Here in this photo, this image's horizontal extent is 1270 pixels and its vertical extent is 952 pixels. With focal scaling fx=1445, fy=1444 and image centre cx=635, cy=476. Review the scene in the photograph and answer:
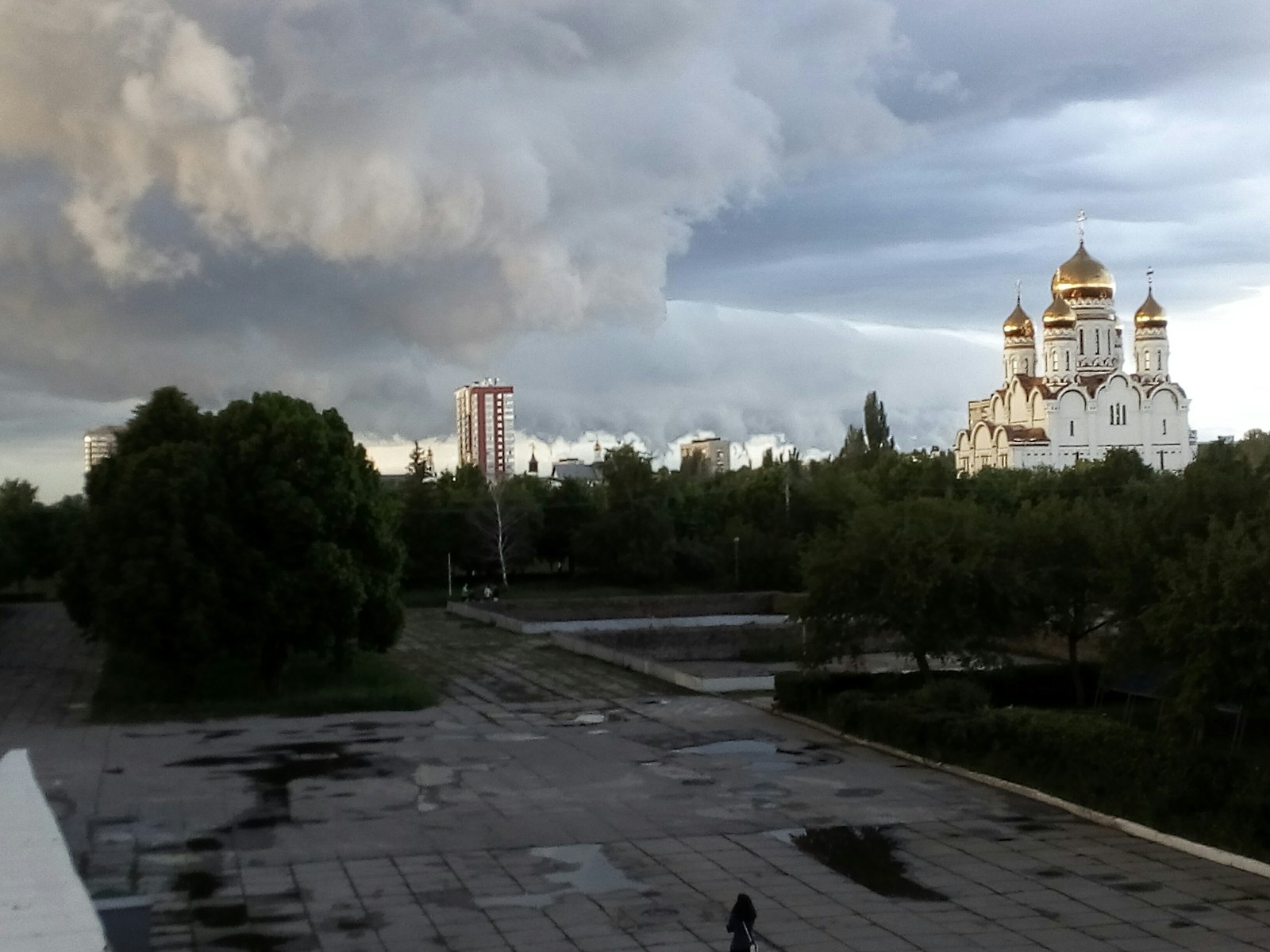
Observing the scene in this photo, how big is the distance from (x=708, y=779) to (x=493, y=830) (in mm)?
4198

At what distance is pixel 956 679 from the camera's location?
2412 centimetres

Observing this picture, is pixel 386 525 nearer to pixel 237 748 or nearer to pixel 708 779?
pixel 237 748

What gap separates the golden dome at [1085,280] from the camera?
8425cm

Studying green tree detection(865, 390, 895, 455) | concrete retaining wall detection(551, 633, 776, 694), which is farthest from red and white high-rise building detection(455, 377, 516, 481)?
concrete retaining wall detection(551, 633, 776, 694)

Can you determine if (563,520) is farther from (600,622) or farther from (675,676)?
(675,676)

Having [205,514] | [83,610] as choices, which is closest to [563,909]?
[205,514]

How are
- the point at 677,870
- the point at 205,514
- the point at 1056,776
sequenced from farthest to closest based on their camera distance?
the point at 205,514
the point at 1056,776
the point at 677,870

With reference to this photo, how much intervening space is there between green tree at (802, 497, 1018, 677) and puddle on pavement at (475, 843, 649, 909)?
33.8 feet

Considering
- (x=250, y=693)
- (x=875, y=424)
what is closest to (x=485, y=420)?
(x=875, y=424)

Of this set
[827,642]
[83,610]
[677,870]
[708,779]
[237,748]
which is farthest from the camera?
[83,610]

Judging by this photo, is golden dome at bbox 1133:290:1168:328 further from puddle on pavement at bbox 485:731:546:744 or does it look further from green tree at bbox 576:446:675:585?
puddle on pavement at bbox 485:731:546:744

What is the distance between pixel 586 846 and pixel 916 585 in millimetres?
10381

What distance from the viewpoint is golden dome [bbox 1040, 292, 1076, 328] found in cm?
8431

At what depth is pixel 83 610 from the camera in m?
33.2
